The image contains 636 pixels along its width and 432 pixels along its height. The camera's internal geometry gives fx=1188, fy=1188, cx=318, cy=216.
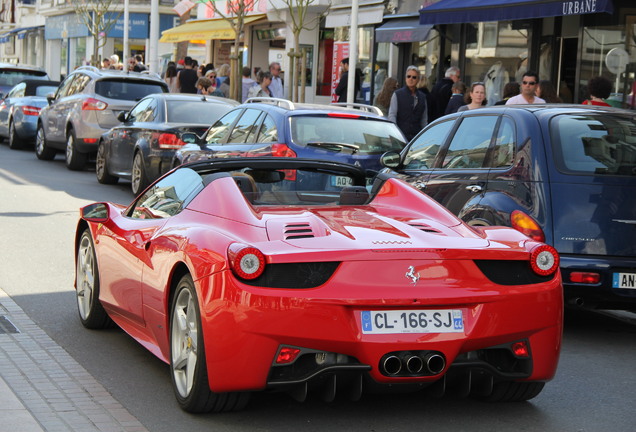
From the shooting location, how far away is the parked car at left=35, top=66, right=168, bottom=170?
→ 20.1 meters

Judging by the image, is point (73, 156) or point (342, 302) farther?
point (73, 156)

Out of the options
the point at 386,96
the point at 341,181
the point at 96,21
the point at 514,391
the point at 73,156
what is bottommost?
the point at 73,156

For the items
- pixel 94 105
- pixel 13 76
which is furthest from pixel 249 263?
pixel 13 76

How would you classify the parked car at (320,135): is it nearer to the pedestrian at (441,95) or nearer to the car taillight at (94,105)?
the pedestrian at (441,95)

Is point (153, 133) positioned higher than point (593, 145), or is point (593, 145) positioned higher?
point (593, 145)

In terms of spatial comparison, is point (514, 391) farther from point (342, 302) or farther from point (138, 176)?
point (138, 176)

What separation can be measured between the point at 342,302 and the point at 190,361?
905mm

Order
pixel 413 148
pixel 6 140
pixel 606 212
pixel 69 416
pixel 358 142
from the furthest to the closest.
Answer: pixel 6 140 → pixel 358 142 → pixel 413 148 → pixel 606 212 → pixel 69 416

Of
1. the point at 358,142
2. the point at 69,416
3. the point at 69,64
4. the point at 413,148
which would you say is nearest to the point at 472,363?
the point at 69,416

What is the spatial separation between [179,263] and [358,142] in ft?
22.6

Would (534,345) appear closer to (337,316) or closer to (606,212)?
(337,316)

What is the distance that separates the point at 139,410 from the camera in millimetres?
5738

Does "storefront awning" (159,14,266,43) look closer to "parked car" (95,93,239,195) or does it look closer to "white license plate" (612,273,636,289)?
"parked car" (95,93,239,195)

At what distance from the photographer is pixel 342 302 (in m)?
5.14
